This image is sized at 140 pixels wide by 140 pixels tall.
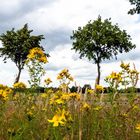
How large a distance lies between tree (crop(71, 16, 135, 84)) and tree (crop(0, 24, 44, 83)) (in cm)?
792

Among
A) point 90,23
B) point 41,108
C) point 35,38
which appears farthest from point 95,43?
point 41,108

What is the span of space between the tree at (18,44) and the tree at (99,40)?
26.0ft

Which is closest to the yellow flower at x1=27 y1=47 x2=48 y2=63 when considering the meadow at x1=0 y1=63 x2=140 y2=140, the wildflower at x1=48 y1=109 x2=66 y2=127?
the meadow at x1=0 y1=63 x2=140 y2=140

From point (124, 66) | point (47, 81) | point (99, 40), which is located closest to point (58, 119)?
point (124, 66)

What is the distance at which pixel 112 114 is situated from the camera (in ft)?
19.6

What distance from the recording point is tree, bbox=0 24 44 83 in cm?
7048

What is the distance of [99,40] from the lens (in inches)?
2549

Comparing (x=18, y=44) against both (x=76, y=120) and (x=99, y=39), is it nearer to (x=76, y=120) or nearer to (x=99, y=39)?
(x=99, y=39)

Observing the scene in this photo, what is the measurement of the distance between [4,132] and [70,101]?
1.15 metres

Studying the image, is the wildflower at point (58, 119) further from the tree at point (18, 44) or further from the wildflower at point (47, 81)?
the tree at point (18, 44)

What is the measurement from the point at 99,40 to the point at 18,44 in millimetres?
14115

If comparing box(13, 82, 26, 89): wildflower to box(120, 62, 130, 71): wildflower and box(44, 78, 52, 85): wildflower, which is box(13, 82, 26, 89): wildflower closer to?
box(44, 78, 52, 85): wildflower

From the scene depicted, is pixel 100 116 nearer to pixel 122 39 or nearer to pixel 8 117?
pixel 8 117

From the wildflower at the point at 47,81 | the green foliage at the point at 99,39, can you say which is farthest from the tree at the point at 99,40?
the wildflower at the point at 47,81
